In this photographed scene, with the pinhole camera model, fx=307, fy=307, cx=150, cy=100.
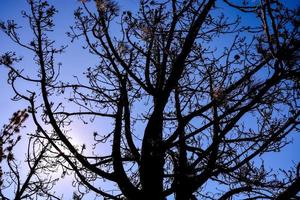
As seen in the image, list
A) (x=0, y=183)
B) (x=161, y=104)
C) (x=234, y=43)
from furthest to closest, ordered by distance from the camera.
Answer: (x=0, y=183) < (x=161, y=104) < (x=234, y=43)

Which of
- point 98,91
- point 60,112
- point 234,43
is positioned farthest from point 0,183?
point 234,43

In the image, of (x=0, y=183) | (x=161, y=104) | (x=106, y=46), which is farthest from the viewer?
(x=0, y=183)

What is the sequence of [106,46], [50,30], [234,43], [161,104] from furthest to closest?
[106,46]
[50,30]
[161,104]
[234,43]

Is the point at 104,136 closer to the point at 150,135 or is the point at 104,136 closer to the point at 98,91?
the point at 98,91

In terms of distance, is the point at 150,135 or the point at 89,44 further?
the point at 89,44

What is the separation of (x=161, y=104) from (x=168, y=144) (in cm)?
Result: 69

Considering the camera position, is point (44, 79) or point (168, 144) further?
point (44, 79)

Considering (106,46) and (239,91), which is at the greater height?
(106,46)

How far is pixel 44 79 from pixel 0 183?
14.1ft

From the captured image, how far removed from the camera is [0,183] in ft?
26.3

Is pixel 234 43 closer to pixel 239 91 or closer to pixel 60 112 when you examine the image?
pixel 239 91

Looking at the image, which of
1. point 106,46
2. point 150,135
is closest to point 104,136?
point 150,135

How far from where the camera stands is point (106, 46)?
604 centimetres

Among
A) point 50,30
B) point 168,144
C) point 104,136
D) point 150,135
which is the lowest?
point 168,144
